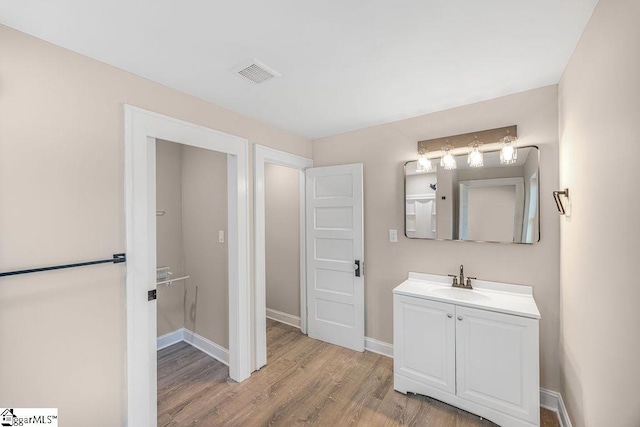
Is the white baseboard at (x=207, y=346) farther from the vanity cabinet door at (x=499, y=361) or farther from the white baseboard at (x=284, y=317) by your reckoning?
the vanity cabinet door at (x=499, y=361)

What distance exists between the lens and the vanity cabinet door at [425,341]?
6.66ft

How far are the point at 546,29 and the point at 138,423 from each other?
331 cm

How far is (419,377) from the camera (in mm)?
2152

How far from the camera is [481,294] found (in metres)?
2.17

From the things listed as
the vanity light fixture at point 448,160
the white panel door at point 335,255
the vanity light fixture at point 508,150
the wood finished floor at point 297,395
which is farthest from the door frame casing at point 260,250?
the vanity light fixture at point 508,150

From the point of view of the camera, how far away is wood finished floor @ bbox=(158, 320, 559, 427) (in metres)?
1.95

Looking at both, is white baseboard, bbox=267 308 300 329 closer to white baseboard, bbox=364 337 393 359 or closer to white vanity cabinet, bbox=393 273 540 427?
white baseboard, bbox=364 337 393 359

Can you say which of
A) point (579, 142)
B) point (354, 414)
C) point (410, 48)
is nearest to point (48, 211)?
point (410, 48)

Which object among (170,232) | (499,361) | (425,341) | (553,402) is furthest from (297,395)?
(170,232)

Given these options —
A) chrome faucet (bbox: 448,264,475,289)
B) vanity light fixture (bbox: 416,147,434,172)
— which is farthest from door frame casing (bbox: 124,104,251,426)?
Result: chrome faucet (bbox: 448,264,475,289)

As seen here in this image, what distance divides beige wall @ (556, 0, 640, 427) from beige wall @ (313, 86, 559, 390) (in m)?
0.32

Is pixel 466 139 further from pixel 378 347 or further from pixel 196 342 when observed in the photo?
pixel 196 342

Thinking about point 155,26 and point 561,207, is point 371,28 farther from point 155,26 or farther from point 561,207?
point 561,207

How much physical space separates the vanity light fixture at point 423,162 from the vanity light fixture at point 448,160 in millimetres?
108
